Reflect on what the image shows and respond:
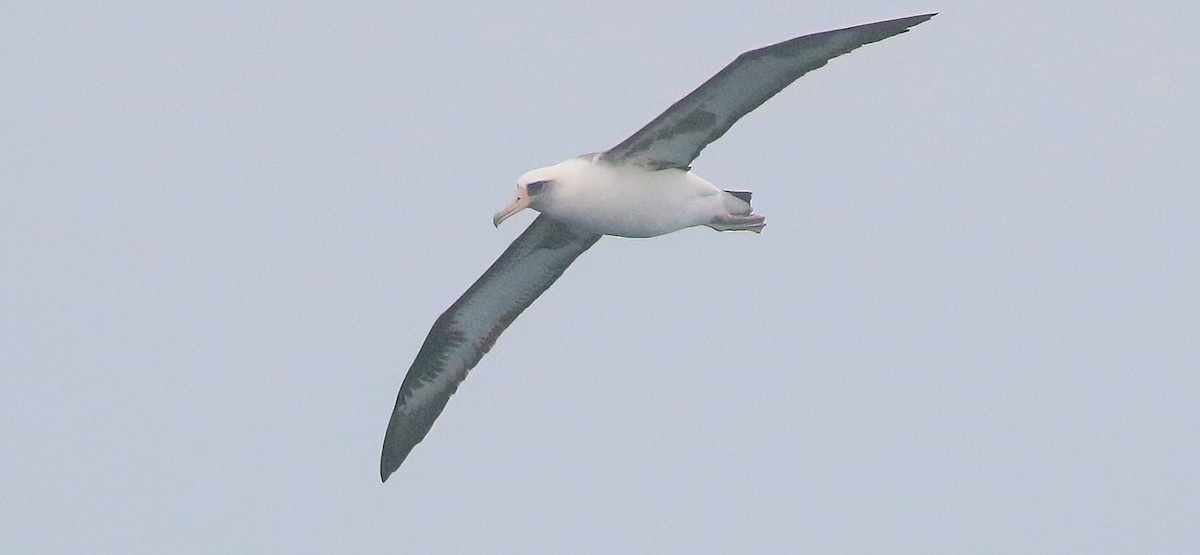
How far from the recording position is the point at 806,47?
47.3 ft

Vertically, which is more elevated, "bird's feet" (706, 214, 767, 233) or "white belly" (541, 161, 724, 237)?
"white belly" (541, 161, 724, 237)

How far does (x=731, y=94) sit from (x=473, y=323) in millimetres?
4187

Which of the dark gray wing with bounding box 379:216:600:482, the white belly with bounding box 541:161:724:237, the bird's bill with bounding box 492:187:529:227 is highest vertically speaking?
the bird's bill with bounding box 492:187:529:227

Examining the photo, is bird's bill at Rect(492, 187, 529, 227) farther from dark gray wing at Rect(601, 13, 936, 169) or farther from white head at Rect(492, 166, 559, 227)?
dark gray wing at Rect(601, 13, 936, 169)

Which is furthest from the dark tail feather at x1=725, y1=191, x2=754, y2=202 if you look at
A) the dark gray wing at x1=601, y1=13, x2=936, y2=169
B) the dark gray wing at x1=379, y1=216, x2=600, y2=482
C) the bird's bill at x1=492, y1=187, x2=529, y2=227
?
the bird's bill at x1=492, y1=187, x2=529, y2=227

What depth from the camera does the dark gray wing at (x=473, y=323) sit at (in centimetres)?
1745

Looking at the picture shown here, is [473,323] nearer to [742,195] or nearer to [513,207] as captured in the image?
[513,207]

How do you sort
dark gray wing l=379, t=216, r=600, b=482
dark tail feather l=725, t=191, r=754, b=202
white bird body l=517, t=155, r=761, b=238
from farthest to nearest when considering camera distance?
dark gray wing l=379, t=216, r=600, b=482 → dark tail feather l=725, t=191, r=754, b=202 → white bird body l=517, t=155, r=761, b=238

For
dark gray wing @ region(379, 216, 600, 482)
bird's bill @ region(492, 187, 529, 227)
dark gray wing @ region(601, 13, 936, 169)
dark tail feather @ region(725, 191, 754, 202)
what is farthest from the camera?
dark gray wing @ region(379, 216, 600, 482)

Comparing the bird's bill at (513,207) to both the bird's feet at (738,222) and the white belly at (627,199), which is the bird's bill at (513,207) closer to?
the white belly at (627,199)

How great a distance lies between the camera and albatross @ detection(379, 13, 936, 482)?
48.3ft

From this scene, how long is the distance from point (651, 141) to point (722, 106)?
699mm

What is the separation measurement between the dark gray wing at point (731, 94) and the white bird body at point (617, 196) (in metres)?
0.12

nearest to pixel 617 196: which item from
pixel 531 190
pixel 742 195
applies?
pixel 531 190
